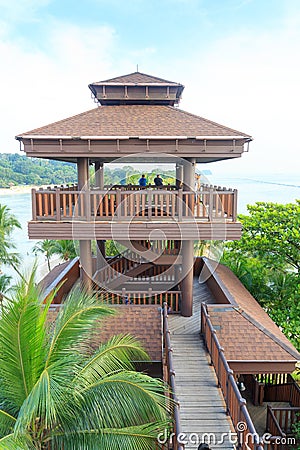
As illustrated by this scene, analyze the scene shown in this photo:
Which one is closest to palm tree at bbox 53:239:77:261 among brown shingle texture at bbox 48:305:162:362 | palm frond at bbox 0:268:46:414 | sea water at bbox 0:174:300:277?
sea water at bbox 0:174:300:277

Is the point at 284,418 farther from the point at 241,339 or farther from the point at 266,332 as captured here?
the point at 241,339

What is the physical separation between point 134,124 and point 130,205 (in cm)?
265

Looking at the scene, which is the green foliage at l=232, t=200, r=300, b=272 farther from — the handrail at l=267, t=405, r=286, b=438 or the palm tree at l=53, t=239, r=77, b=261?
the palm tree at l=53, t=239, r=77, b=261

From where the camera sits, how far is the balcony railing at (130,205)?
30.4 feet

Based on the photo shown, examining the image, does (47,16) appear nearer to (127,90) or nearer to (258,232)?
(127,90)

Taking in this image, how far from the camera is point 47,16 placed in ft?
152

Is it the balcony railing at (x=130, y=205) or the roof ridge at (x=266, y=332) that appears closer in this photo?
the roof ridge at (x=266, y=332)

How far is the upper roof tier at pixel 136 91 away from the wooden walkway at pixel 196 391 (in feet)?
24.6

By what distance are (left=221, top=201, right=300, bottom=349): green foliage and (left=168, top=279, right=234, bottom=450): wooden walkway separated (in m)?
4.19

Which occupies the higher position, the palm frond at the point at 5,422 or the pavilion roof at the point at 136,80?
the pavilion roof at the point at 136,80

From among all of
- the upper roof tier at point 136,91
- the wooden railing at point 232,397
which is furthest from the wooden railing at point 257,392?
the upper roof tier at point 136,91

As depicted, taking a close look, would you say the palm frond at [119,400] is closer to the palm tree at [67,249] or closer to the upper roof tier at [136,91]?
the upper roof tier at [136,91]

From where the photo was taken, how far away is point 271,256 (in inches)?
535

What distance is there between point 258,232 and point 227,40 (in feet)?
118
